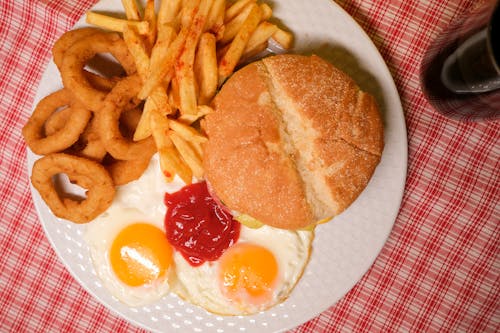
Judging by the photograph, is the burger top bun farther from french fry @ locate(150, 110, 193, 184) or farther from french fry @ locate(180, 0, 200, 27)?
french fry @ locate(180, 0, 200, 27)

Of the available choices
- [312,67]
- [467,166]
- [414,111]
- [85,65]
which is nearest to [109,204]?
[85,65]

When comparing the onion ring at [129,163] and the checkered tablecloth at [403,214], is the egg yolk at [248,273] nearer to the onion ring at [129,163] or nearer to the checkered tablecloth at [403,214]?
the checkered tablecloth at [403,214]

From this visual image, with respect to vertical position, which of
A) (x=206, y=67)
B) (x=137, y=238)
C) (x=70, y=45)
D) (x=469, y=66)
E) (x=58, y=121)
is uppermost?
(x=469, y=66)

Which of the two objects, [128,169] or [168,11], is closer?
[168,11]

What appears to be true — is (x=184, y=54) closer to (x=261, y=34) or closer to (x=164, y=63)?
(x=164, y=63)

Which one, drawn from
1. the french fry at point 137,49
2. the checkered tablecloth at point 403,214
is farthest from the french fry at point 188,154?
the checkered tablecloth at point 403,214

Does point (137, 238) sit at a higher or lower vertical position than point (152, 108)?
lower

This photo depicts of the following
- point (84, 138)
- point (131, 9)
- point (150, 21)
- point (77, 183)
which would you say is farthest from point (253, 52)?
point (77, 183)
